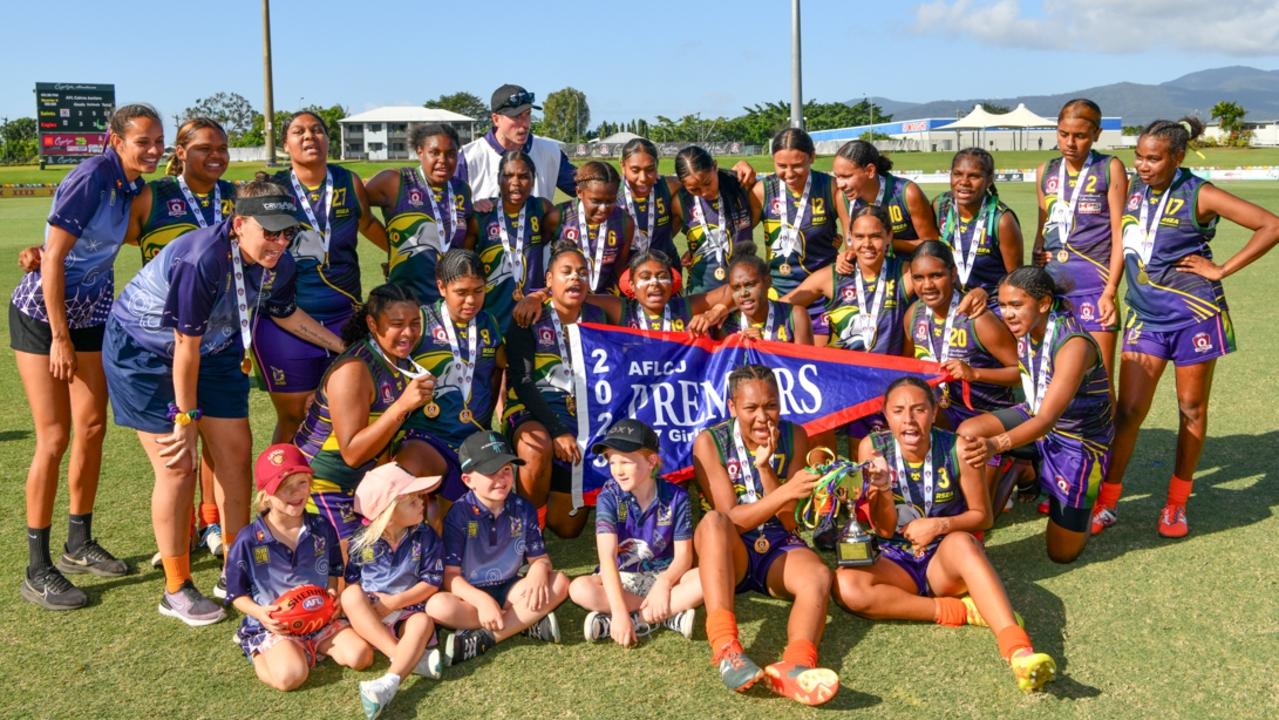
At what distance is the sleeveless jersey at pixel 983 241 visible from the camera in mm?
6457

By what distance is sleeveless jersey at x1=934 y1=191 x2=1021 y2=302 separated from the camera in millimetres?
6457

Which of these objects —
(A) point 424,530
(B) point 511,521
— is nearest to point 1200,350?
(B) point 511,521

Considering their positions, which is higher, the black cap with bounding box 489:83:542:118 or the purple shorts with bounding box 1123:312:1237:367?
the black cap with bounding box 489:83:542:118

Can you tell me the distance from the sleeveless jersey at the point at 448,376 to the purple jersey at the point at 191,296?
853mm

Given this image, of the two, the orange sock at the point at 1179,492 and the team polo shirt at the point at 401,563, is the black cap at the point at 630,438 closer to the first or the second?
the team polo shirt at the point at 401,563

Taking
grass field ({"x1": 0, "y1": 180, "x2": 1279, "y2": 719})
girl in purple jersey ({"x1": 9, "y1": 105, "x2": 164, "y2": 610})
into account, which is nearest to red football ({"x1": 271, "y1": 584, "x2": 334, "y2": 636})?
→ grass field ({"x1": 0, "y1": 180, "x2": 1279, "y2": 719})

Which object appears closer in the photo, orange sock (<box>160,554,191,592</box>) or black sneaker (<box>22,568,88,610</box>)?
orange sock (<box>160,554,191,592</box>)

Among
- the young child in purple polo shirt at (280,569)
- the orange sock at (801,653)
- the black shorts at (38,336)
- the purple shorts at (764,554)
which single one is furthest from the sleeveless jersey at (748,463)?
the black shorts at (38,336)

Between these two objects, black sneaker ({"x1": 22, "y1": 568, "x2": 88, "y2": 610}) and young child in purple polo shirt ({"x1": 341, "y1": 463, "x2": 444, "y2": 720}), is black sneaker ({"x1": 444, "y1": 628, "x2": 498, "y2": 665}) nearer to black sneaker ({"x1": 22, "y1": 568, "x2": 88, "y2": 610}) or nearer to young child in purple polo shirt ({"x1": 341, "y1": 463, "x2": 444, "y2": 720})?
young child in purple polo shirt ({"x1": 341, "y1": 463, "x2": 444, "y2": 720})

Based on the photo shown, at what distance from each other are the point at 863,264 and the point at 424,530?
3.03 metres

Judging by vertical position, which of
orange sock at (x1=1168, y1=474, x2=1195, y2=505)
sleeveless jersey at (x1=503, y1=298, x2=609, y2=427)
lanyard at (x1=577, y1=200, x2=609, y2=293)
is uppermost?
lanyard at (x1=577, y1=200, x2=609, y2=293)

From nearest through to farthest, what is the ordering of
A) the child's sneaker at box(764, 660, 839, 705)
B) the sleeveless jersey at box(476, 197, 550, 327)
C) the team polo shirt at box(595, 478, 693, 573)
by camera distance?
the child's sneaker at box(764, 660, 839, 705) → the team polo shirt at box(595, 478, 693, 573) → the sleeveless jersey at box(476, 197, 550, 327)

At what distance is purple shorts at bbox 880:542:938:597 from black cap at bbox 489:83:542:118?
426 centimetres

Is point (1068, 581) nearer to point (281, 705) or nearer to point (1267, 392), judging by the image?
point (281, 705)
